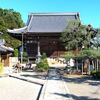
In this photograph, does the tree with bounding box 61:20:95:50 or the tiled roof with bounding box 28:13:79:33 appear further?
the tiled roof with bounding box 28:13:79:33

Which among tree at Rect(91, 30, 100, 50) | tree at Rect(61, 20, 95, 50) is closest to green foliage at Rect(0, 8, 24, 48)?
tree at Rect(61, 20, 95, 50)

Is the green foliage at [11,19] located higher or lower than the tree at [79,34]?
higher

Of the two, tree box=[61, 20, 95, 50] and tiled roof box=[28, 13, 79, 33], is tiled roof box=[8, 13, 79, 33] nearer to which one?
tiled roof box=[28, 13, 79, 33]

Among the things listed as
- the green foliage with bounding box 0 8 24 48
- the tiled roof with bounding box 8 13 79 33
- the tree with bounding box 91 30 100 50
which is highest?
the green foliage with bounding box 0 8 24 48

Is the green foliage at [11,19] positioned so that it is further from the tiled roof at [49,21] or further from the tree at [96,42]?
the tree at [96,42]

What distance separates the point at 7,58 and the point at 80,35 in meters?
13.4

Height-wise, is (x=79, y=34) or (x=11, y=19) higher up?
(x=11, y=19)

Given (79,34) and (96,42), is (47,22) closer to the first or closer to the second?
(79,34)

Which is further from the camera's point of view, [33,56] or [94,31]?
[33,56]

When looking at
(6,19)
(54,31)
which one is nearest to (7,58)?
(54,31)

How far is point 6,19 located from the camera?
72000 mm

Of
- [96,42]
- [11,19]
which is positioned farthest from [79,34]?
[11,19]

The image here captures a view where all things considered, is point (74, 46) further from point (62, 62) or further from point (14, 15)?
point (14, 15)

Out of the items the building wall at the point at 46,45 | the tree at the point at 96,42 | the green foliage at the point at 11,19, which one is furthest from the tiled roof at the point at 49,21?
the green foliage at the point at 11,19
